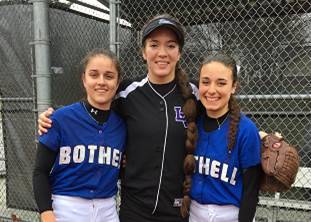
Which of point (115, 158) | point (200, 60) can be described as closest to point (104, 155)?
point (115, 158)

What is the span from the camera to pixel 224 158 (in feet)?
6.84

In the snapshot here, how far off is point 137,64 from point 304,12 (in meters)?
2.04

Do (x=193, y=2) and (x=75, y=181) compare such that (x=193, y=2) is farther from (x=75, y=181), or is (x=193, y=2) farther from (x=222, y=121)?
(x=75, y=181)

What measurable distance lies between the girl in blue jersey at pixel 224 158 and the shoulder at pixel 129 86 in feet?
1.24

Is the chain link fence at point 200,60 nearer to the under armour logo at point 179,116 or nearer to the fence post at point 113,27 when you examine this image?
the fence post at point 113,27

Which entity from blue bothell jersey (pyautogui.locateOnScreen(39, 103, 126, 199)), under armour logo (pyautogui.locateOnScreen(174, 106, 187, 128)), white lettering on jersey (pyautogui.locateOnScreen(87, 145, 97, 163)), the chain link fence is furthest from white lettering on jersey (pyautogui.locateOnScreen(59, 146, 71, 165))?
the chain link fence

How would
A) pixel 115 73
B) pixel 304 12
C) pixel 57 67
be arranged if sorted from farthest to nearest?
pixel 304 12 → pixel 57 67 → pixel 115 73

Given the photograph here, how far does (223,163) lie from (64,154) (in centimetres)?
91

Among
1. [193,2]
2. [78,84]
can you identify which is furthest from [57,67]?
[193,2]

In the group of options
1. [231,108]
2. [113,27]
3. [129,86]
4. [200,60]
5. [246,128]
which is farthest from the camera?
[200,60]

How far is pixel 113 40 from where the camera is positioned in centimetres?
312

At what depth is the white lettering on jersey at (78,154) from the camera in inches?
85.7

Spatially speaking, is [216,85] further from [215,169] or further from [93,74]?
[93,74]

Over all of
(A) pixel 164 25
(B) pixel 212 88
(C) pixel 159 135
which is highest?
(A) pixel 164 25
